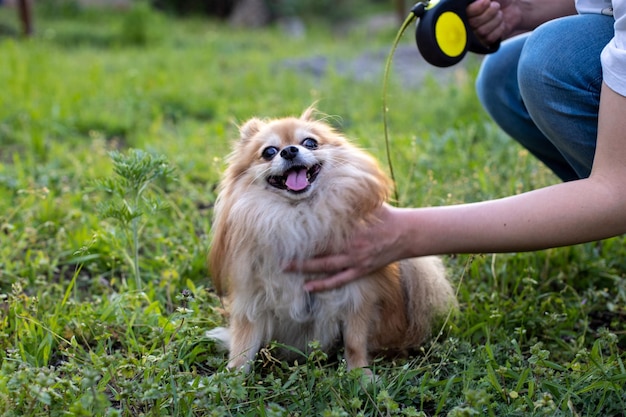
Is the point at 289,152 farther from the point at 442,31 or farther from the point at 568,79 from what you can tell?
the point at 568,79

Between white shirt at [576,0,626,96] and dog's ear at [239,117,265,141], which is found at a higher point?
white shirt at [576,0,626,96]

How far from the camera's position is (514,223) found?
1.80m

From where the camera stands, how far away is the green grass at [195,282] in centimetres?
179

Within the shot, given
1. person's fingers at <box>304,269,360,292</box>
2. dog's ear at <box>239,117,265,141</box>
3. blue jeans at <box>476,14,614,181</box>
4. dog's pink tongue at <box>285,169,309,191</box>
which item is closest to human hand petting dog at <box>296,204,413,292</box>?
person's fingers at <box>304,269,360,292</box>

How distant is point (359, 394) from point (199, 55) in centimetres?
605

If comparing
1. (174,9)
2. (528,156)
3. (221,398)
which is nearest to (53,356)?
(221,398)

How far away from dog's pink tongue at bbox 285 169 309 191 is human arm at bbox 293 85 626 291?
0.21 m

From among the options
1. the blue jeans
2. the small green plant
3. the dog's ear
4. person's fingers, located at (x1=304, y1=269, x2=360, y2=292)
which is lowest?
person's fingers, located at (x1=304, y1=269, x2=360, y2=292)

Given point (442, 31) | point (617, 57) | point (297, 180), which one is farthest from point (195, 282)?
point (617, 57)

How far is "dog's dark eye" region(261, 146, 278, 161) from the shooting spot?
209cm

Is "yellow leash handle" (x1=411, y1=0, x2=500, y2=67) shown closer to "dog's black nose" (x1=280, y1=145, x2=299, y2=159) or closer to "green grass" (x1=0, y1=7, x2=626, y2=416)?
"dog's black nose" (x1=280, y1=145, x2=299, y2=159)

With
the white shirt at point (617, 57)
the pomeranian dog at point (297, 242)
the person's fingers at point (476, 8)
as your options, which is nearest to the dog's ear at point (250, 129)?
the pomeranian dog at point (297, 242)

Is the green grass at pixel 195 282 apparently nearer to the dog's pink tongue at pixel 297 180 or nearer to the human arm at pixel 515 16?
the dog's pink tongue at pixel 297 180

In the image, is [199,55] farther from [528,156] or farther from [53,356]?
[53,356]
